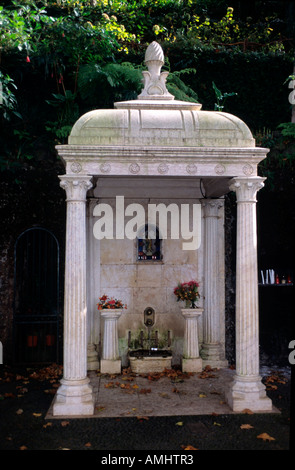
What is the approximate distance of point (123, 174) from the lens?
7.53m

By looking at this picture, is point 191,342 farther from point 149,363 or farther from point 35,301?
point 35,301

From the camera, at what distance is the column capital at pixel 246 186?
25.1 feet

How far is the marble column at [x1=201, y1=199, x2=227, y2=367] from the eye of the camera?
10.4m

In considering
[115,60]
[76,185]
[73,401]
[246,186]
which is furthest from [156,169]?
[115,60]

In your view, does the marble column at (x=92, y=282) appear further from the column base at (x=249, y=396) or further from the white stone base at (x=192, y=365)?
the column base at (x=249, y=396)

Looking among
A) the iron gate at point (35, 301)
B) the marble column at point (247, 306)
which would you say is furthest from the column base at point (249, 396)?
the iron gate at point (35, 301)

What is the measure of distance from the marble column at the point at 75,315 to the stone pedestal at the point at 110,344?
225 cm

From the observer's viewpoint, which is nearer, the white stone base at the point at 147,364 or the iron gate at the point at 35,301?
the white stone base at the point at 147,364

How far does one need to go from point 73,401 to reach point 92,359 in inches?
109

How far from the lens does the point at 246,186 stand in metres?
7.69

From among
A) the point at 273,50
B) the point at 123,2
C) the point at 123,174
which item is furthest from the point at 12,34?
the point at 273,50

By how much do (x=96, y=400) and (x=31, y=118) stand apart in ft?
25.7

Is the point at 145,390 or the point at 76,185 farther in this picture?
the point at 145,390

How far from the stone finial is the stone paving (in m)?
5.94
